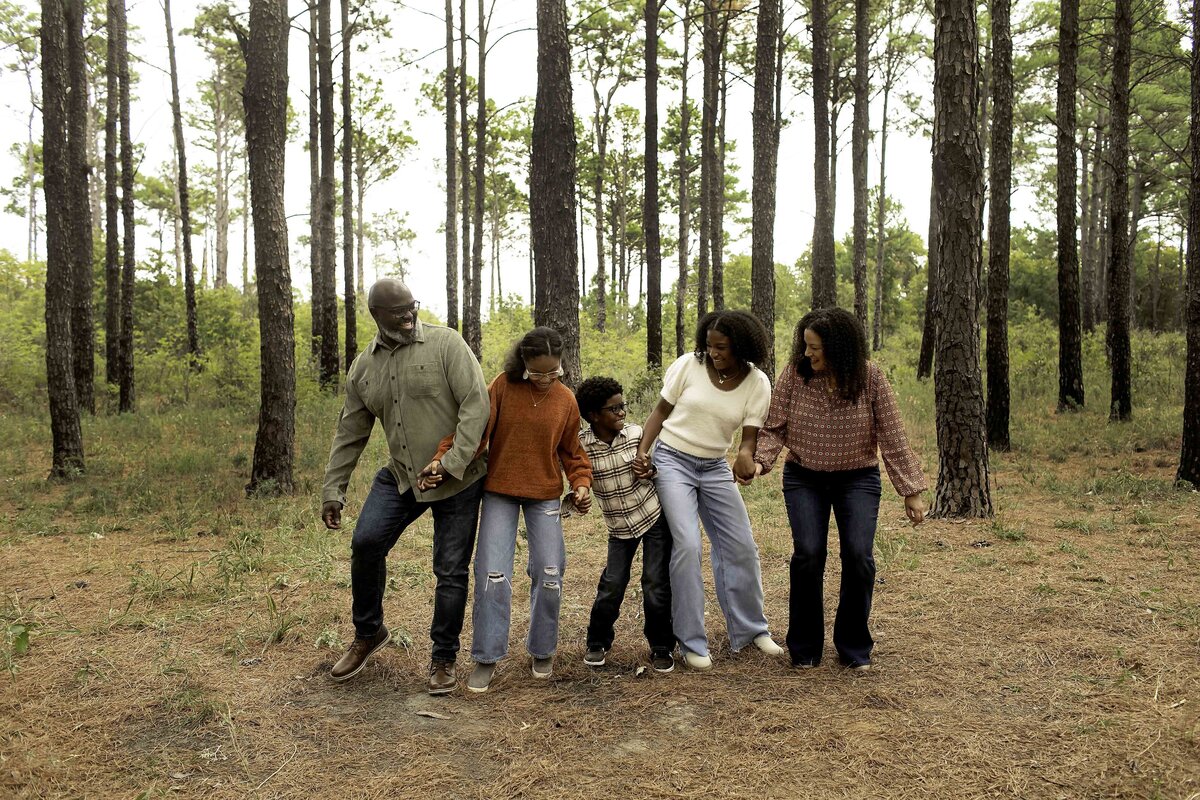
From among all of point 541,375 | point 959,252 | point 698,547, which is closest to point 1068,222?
point 959,252

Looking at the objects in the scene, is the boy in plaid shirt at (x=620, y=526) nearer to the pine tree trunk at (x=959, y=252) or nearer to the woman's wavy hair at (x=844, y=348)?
the woman's wavy hair at (x=844, y=348)

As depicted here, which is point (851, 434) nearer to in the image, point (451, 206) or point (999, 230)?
point (999, 230)

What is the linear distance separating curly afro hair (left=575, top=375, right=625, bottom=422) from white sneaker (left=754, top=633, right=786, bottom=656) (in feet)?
5.36

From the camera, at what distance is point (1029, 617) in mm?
4984

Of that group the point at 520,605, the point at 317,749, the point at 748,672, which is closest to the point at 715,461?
the point at 748,672

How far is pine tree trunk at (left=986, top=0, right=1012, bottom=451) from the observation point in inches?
422

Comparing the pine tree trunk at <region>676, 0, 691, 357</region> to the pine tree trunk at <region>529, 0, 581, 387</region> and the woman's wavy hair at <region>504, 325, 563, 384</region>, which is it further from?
the woman's wavy hair at <region>504, 325, 563, 384</region>

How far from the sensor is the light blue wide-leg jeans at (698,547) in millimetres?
4379

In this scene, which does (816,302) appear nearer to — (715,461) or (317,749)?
(715,461)

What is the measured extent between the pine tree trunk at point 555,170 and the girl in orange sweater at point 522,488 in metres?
4.39

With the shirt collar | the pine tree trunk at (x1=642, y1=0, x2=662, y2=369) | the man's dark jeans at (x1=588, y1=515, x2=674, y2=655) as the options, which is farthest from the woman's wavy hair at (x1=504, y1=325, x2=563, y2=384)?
the pine tree trunk at (x1=642, y1=0, x2=662, y2=369)

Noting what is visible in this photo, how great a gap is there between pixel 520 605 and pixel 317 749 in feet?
7.40

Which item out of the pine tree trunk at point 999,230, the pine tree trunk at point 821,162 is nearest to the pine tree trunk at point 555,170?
the pine tree trunk at point 999,230

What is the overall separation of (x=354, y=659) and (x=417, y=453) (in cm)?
122
